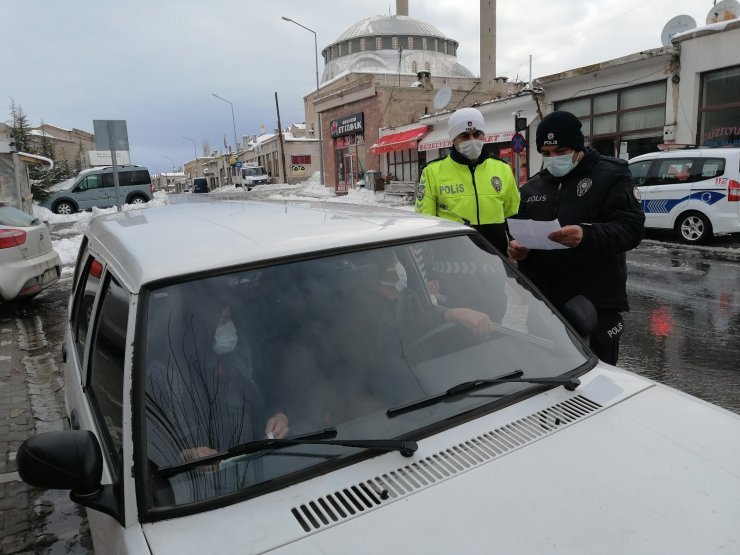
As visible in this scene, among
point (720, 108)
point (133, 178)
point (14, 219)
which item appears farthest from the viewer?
point (133, 178)

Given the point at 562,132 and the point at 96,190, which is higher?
the point at 562,132

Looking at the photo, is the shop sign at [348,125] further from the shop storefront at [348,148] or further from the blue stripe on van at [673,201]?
the blue stripe on van at [673,201]

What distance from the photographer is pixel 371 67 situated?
231 feet

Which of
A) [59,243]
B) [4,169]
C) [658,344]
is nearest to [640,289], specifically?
[658,344]

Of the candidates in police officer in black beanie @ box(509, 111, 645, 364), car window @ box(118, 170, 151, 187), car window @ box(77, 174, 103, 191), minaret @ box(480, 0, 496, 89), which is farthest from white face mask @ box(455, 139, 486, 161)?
minaret @ box(480, 0, 496, 89)

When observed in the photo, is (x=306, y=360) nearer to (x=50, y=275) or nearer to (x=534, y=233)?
(x=534, y=233)

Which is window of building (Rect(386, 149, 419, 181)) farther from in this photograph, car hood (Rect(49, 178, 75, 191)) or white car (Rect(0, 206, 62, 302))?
white car (Rect(0, 206, 62, 302))

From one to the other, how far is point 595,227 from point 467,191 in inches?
53.0

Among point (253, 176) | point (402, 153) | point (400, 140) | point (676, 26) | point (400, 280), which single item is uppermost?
point (676, 26)

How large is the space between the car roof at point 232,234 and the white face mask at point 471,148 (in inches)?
57.9

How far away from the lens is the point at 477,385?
1.93 m

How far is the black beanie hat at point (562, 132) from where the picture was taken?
3.14 m

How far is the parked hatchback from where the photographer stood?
27.3 metres

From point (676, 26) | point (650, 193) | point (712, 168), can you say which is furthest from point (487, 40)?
point (712, 168)
